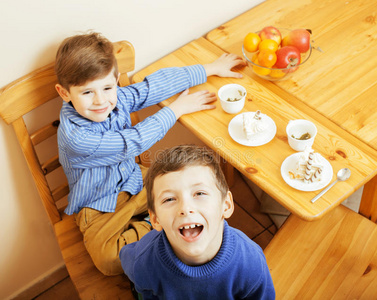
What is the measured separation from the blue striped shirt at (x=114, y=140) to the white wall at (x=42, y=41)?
0.17 m

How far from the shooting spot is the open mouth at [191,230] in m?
1.01

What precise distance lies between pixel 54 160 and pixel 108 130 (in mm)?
231

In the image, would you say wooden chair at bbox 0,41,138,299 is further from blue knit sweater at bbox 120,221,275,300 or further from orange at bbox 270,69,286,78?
orange at bbox 270,69,286,78

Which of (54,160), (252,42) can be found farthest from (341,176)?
(54,160)

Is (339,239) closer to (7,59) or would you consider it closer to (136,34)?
(136,34)

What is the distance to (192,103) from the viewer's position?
4.57ft

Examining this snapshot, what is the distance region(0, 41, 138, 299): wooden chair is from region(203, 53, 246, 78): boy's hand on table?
27 centimetres

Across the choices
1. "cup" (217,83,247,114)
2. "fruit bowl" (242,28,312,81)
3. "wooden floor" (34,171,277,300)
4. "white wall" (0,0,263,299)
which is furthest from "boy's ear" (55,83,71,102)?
"wooden floor" (34,171,277,300)

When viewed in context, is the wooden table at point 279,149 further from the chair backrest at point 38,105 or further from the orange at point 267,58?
the chair backrest at point 38,105

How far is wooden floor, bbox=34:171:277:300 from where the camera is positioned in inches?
77.5

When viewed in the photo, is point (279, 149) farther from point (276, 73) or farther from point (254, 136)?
point (276, 73)

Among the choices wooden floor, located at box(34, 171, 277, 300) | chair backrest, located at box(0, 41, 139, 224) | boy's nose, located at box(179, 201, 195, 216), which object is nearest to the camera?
boy's nose, located at box(179, 201, 195, 216)

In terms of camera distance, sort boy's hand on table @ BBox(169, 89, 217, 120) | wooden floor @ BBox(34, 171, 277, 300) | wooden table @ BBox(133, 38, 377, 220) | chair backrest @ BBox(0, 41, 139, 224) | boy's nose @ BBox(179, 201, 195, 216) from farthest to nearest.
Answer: wooden floor @ BBox(34, 171, 277, 300) → boy's hand on table @ BBox(169, 89, 217, 120) → chair backrest @ BBox(0, 41, 139, 224) → wooden table @ BBox(133, 38, 377, 220) → boy's nose @ BBox(179, 201, 195, 216)

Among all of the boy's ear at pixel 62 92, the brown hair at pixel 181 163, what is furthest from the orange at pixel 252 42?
the boy's ear at pixel 62 92
